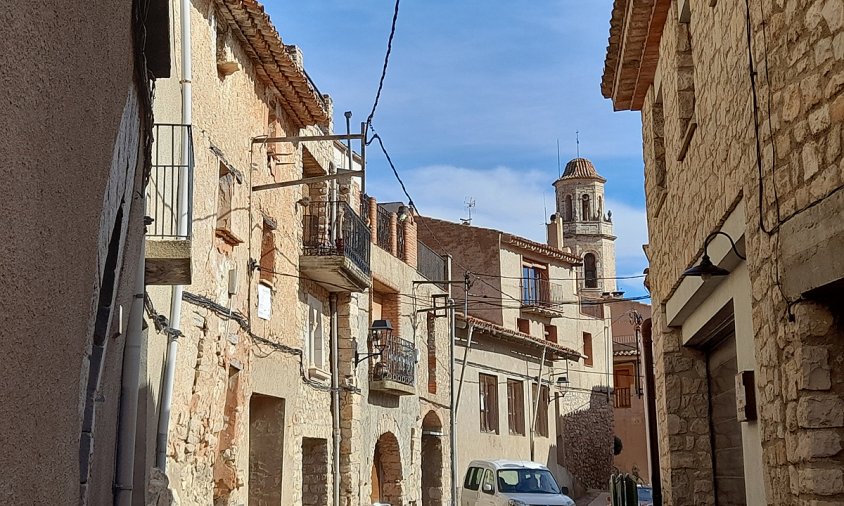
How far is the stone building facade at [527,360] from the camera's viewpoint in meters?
31.0

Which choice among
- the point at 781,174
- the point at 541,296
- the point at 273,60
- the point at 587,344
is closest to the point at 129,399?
the point at 781,174

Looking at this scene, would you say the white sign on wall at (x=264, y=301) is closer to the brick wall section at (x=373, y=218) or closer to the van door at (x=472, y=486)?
the van door at (x=472, y=486)

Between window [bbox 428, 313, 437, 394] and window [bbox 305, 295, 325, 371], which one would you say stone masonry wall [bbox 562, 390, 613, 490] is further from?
window [bbox 305, 295, 325, 371]

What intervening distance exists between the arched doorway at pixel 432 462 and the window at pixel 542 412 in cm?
846

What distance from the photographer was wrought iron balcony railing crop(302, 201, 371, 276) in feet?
59.8

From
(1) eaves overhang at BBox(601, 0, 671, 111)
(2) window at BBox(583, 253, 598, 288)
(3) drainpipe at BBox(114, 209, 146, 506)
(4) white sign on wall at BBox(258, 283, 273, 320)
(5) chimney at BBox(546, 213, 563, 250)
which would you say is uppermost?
(2) window at BBox(583, 253, 598, 288)

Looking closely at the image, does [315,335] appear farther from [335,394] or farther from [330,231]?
[330,231]

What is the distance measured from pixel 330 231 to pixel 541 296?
77.6 ft

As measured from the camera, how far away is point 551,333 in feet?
139

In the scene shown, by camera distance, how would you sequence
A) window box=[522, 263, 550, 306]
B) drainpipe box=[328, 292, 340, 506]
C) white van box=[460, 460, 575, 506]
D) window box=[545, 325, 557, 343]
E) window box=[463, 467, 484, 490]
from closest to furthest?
1. white van box=[460, 460, 575, 506]
2. drainpipe box=[328, 292, 340, 506]
3. window box=[463, 467, 484, 490]
4. window box=[522, 263, 550, 306]
5. window box=[545, 325, 557, 343]

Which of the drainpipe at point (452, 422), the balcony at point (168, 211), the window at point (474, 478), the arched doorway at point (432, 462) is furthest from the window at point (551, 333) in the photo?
the balcony at point (168, 211)

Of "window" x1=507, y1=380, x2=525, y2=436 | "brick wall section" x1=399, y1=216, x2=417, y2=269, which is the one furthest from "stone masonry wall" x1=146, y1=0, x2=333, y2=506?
"window" x1=507, y1=380, x2=525, y2=436

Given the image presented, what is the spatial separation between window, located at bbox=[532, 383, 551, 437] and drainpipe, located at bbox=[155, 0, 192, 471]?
25487 millimetres

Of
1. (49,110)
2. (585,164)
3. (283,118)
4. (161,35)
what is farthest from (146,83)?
(585,164)
